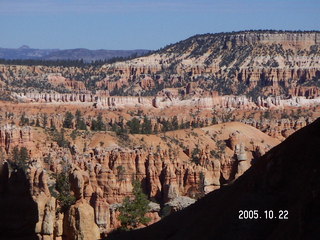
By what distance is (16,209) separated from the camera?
31.0 m

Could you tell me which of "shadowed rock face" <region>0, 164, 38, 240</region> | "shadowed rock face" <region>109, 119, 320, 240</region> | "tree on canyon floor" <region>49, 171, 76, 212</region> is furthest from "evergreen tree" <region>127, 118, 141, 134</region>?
"shadowed rock face" <region>0, 164, 38, 240</region>

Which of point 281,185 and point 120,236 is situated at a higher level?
point 281,185

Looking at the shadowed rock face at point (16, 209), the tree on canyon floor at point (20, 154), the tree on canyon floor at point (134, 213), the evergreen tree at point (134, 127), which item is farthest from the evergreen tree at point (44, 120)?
the shadowed rock face at point (16, 209)

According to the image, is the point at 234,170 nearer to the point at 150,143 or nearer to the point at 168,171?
the point at 168,171

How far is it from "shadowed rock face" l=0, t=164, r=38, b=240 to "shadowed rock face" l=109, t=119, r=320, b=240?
7.30m

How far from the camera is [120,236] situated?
41.5 m

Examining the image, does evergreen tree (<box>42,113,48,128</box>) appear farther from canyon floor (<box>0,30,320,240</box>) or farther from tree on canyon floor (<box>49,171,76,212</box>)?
tree on canyon floor (<box>49,171,76,212</box>)

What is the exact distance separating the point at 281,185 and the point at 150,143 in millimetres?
72010

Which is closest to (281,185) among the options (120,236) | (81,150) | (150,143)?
(120,236)

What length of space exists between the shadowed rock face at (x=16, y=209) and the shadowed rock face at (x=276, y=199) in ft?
23.9

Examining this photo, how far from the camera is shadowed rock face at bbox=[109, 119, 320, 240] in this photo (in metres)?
28.0

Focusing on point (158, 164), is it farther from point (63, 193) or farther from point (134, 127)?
point (134, 127)

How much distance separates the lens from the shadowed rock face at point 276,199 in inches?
1104

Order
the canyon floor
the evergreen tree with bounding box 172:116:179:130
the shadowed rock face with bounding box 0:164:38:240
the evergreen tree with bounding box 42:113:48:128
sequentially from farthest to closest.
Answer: the evergreen tree with bounding box 172:116:179:130
the evergreen tree with bounding box 42:113:48:128
the canyon floor
the shadowed rock face with bounding box 0:164:38:240
